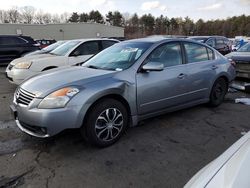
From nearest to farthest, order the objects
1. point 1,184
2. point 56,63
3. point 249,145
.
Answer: point 249,145 < point 1,184 < point 56,63

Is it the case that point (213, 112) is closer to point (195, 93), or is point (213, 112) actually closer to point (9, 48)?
point (195, 93)

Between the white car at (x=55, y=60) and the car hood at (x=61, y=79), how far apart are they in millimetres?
3370

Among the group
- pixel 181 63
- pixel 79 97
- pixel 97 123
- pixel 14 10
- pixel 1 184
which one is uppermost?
pixel 14 10

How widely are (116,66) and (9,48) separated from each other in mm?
11139

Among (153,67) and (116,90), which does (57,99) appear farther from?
(153,67)

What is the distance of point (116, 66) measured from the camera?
161 inches

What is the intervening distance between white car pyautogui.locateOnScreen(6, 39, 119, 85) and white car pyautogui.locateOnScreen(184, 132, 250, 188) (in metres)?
6.21

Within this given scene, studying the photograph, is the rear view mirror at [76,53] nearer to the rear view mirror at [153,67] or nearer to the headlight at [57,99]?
the rear view mirror at [153,67]

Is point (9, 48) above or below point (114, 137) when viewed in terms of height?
above

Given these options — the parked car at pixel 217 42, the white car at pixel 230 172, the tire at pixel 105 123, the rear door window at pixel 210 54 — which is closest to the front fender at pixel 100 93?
the tire at pixel 105 123

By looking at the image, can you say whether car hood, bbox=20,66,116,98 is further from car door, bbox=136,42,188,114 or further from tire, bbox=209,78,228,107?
tire, bbox=209,78,228,107

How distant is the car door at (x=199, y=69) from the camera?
4.77m

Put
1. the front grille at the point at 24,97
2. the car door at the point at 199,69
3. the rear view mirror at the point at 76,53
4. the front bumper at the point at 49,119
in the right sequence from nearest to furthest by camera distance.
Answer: the front bumper at the point at 49,119 < the front grille at the point at 24,97 < the car door at the point at 199,69 < the rear view mirror at the point at 76,53

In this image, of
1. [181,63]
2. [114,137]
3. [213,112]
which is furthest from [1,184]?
[213,112]
